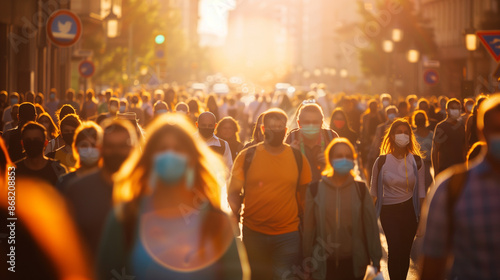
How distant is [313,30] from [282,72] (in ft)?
65.4

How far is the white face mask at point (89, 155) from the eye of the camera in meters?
6.63

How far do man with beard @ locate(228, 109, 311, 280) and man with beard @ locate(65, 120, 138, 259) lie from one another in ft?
7.07

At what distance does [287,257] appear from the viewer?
7496 millimetres

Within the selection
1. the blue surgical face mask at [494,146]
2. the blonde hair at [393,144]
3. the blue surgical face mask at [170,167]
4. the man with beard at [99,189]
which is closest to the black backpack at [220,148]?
the blonde hair at [393,144]

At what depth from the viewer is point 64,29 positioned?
711 inches

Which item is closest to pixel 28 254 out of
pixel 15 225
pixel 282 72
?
pixel 15 225

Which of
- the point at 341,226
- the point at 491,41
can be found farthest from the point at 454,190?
the point at 491,41

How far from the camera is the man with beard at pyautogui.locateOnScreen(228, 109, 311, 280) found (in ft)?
24.6

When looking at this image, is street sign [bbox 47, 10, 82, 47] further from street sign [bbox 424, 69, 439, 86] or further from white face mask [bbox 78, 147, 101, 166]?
street sign [bbox 424, 69, 439, 86]

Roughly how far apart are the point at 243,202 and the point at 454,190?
376 centimetres

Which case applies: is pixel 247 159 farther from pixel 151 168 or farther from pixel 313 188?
pixel 151 168

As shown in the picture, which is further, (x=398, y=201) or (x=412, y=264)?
(x=412, y=264)

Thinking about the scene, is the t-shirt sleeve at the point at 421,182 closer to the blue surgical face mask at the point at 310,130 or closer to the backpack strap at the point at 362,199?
the blue surgical face mask at the point at 310,130

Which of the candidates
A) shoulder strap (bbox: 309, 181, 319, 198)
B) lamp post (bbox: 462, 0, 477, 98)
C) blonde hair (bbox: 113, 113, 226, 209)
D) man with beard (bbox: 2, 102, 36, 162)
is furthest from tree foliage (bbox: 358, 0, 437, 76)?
blonde hair (bbox: 113, 113, 226, 209)
